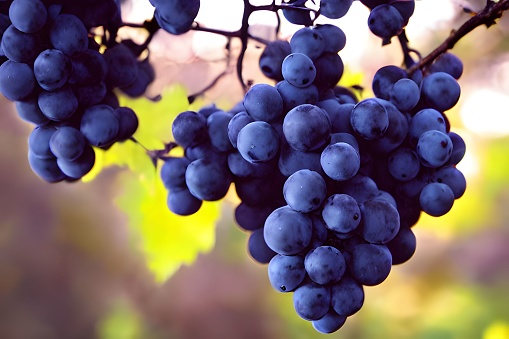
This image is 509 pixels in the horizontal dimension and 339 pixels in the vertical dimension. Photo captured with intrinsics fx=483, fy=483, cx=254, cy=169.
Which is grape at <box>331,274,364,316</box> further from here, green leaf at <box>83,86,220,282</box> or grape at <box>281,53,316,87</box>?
green leaf at <box>83,86,220,282</box>

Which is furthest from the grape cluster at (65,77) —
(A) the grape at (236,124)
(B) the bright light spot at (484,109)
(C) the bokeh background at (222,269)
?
(B) the bright light spot at (484,109)

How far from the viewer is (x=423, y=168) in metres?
0.44

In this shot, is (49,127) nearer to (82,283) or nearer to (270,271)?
(270,271)

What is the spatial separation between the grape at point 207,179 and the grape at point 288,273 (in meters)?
0.09

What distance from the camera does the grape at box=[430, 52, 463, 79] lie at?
478mm

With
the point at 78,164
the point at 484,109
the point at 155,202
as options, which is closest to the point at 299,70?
the point at 78,164

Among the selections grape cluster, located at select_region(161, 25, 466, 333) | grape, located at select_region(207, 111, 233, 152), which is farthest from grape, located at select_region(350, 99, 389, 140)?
grape, located at select_region(207, 111, 233, 152)

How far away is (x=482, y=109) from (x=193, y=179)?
71cm

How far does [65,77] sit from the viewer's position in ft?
1.34

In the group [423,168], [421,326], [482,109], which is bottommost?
[423,168]

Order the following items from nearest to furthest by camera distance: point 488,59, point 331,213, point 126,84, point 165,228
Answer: point 331,213
point 126,84
point 165,228
point 488,59

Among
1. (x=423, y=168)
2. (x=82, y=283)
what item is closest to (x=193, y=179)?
(x=423, y=168)

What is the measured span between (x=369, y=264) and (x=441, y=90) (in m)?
0.18

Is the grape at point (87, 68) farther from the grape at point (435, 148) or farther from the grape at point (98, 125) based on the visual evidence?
the grape at point (435, 148)
